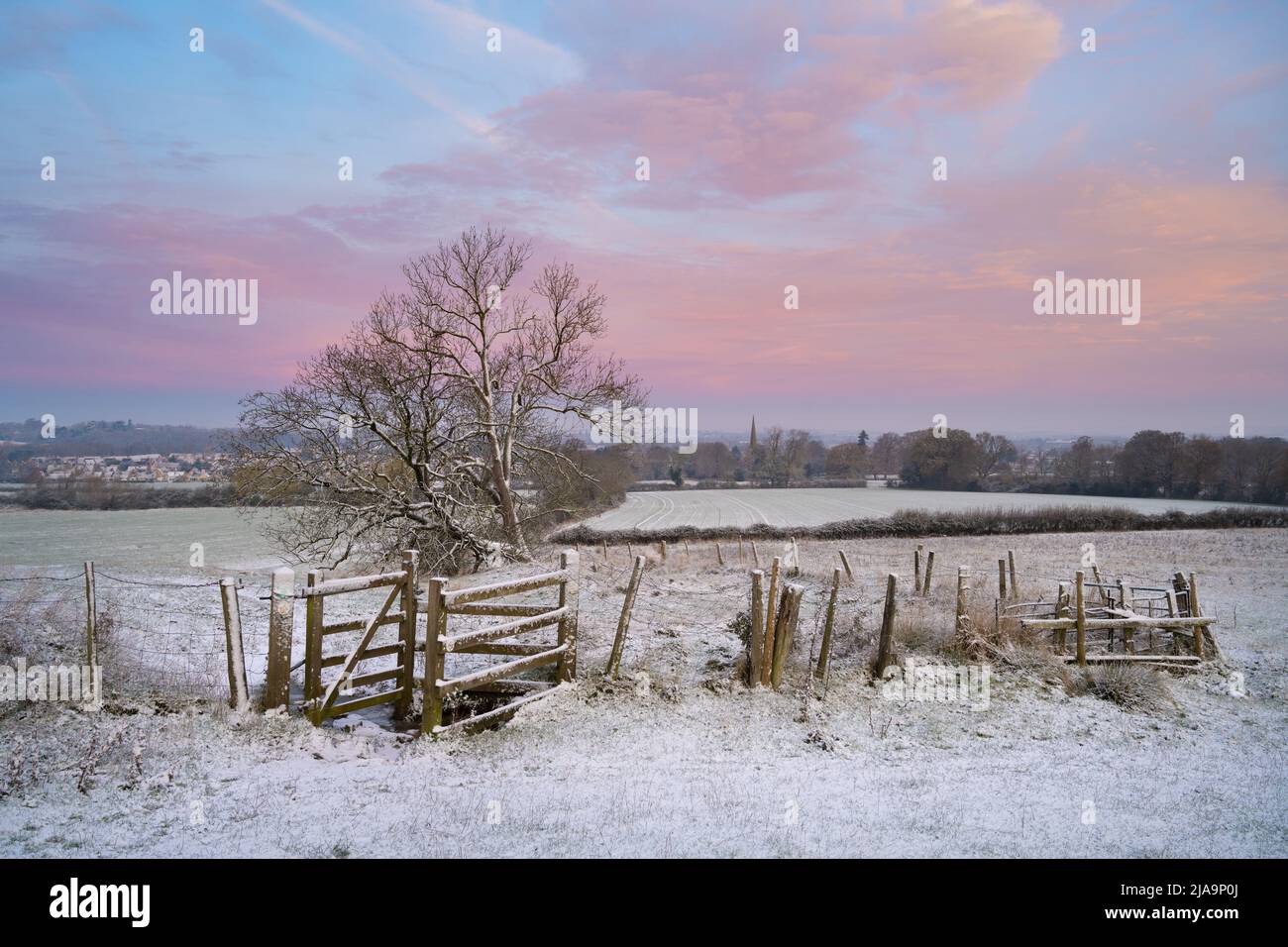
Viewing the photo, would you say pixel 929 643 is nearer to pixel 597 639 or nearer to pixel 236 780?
pixel 597 639

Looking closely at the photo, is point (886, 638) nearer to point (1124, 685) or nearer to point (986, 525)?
point (1124, 685)

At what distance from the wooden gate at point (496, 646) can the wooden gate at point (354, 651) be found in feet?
1.56

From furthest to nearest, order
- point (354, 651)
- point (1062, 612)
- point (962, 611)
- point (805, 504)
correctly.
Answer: point (805, 504), point (1062, 612), point (962, 611), point (354, 651)

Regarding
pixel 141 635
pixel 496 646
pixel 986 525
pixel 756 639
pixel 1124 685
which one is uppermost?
pixel 756 639

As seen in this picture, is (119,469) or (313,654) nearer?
(313,654)

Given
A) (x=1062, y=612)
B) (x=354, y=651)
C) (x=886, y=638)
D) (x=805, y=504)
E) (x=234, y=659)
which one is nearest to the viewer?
(x=234, y=659)

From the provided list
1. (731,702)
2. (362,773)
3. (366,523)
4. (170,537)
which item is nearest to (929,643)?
(731,702)

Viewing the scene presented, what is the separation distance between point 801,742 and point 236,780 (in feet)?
21.2

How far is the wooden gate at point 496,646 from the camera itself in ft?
29.6

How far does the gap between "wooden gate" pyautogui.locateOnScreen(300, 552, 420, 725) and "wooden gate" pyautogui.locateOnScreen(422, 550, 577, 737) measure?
0.47 meters

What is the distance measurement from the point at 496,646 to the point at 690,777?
4265 millimetres

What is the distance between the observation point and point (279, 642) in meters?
8.95

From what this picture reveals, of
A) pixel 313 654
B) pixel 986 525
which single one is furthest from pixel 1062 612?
pixel 986 525

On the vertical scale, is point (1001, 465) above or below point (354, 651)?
above
